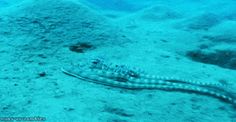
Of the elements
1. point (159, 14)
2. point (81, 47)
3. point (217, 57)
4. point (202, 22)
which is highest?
point (159, 14)

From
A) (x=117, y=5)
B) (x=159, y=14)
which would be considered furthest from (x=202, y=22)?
(x=117, y=5)

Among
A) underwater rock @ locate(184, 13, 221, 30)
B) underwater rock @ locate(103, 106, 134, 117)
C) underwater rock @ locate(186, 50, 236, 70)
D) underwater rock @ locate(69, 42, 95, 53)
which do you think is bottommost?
underwater rock @ locate(103, 106, 134, 117)

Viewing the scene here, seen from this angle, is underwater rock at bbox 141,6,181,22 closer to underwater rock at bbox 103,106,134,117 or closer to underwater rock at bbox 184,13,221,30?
underwater rock at bbox 184,13,221,30

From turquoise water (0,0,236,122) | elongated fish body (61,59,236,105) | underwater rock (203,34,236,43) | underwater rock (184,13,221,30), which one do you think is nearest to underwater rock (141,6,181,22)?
underwater rock (184,13,221,30)

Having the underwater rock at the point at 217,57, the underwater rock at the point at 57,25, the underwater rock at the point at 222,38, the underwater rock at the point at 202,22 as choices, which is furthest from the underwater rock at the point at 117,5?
the underwater rock at the point at 217,57

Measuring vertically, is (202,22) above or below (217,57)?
above

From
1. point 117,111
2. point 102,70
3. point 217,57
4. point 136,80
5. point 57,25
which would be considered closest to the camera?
point 117,111

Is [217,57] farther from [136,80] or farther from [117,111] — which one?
[117,111]
